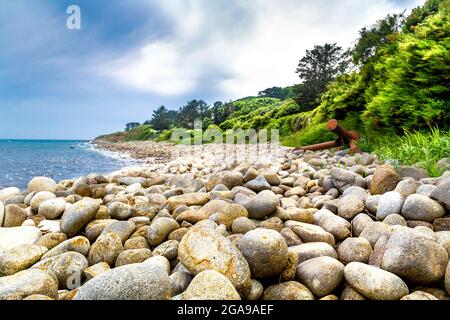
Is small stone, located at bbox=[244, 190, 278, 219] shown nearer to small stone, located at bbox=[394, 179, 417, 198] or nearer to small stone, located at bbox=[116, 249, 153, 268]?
small stone, located at bbox=[116, 249, 153, 268]

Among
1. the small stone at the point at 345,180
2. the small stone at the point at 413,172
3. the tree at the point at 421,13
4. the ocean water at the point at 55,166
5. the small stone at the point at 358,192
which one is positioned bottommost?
the ocean water at the point at 55,166

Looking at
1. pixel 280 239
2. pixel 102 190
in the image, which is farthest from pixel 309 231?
pixel 102 190

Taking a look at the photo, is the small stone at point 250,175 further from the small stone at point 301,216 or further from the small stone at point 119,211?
the small stone at point 119,211

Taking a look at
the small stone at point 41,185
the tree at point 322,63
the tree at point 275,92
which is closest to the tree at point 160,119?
the tree at point 275,92

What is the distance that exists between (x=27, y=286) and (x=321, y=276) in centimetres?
154

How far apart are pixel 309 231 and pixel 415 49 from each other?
4.86 m

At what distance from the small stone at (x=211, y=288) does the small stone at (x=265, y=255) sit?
26 centimetres

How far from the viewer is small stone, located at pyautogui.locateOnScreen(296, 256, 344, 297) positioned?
160 centimetres

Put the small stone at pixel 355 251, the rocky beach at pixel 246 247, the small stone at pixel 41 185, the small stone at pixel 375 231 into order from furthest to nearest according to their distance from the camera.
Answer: the small stone at pixel 41 185
the small stone at pixel 375 231
the small stone at pixel 355 251
the rocky beach at pixel 246 247

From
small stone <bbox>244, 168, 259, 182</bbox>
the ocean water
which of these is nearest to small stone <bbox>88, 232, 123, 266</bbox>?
small stone <bbox>244, 168, 259, 182</bbox>

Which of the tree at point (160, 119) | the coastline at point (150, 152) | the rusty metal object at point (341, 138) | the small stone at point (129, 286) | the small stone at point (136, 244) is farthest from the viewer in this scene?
the tree at point (160, 119)

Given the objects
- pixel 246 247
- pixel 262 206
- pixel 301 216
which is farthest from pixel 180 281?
pixel 301 216

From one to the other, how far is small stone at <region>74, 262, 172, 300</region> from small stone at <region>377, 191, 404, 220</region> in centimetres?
182

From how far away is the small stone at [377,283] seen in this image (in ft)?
4.71
